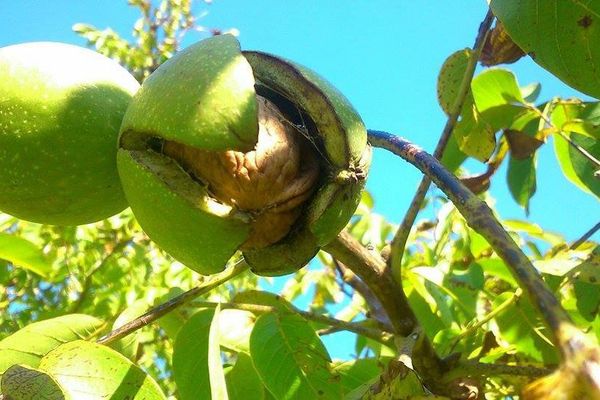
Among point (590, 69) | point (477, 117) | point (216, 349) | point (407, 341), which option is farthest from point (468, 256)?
point (216, 349)

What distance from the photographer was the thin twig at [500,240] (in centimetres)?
63

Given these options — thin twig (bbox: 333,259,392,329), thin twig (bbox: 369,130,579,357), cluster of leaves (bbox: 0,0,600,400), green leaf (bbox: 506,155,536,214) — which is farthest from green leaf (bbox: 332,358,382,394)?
green leaf (bbox: 506,155,536,214)

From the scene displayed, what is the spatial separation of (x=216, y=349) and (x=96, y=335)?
70 centimetres

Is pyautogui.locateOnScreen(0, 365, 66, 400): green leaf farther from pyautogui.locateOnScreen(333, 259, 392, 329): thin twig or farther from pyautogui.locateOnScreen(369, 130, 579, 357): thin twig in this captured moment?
pyautogui.locateOnScreen(333, 259, 392, 329): thin twig

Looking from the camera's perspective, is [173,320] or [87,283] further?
[87,283]

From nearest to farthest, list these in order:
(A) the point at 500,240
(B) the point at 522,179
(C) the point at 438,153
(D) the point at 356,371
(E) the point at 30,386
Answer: (A) the point at 500,240
(E) the point at 30,386
(C) the point at 438,153
(D) the point at 356,371
(B) the point at 522,179

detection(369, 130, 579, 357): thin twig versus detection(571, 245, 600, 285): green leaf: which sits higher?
detection(571, 245, 600, 285): green leaf

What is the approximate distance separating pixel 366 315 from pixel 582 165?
0.89m

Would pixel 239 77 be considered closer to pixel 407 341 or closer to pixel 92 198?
pixel 92 198

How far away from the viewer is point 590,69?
51.8 inches

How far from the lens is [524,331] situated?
6.53ft

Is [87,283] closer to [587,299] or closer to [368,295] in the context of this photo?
[368,295]

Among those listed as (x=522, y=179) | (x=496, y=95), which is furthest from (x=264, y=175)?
(x=522, y=179)

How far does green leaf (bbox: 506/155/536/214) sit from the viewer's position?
2.55 meters
